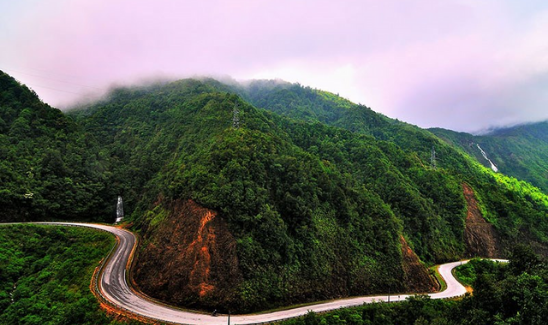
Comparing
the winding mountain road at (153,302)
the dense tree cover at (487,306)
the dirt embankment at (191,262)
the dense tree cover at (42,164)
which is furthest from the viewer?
the dense tree cover at (42,164)

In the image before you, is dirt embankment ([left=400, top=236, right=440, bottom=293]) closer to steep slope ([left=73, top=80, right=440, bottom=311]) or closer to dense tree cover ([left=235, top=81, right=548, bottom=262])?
steep slope ([left=73, top=80, right=440, bottom=311])

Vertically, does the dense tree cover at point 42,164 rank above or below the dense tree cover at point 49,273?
above

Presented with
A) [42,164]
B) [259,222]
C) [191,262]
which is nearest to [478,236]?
[259,222]

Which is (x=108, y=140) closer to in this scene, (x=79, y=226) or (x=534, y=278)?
(x=79, y=226)

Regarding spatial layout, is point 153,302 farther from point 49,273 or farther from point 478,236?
point 478,236

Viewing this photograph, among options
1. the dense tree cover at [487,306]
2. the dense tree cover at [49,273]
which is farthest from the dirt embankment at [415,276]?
the dense tree cover at [49,273]

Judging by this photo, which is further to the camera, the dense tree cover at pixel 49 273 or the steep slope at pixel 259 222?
the steep slope at pixel 259 222

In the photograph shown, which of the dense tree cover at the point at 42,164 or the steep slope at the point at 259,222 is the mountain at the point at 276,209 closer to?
the steep slope at the point at 259,222
